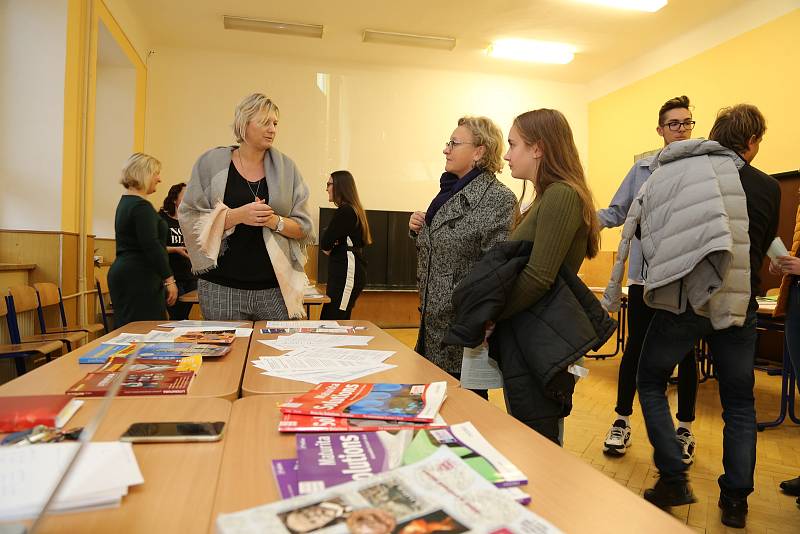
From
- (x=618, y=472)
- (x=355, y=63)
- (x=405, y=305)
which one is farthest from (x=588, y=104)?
(x=618, y=472)

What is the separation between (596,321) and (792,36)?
4.95 metres

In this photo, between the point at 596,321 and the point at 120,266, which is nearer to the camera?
the point at 596,321

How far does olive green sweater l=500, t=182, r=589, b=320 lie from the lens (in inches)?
58.8

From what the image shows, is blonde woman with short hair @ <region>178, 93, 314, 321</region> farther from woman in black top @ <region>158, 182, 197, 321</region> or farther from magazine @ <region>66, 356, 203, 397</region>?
woman in black top @ <region>158, 182, 197, 321</region>

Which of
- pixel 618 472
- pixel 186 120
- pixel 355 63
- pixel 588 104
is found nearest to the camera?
pixel 618 472

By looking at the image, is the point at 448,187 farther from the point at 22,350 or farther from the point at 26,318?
the point at 26,318

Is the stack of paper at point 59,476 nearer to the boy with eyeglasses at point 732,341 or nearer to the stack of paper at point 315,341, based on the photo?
the stack of paper at point 315,341

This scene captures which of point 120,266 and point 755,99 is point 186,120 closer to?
point 120,266

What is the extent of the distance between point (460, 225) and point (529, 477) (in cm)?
138

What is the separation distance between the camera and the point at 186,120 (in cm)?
666

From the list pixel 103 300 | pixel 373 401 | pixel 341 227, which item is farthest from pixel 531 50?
pixel 373 401

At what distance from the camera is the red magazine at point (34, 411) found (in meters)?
0.86

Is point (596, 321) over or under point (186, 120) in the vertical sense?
under

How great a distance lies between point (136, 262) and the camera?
120 inches
